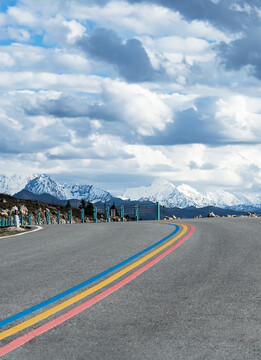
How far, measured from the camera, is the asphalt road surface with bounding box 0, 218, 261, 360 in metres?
4.14

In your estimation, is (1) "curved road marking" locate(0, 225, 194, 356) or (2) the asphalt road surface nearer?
(2) the asphalt road surface

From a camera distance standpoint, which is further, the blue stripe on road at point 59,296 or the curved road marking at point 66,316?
the blue stripe on road at point 59,296

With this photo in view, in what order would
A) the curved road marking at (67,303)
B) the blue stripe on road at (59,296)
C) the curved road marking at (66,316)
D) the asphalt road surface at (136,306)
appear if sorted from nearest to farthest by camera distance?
the asphalt road surface at (136,306) < the curved road marking at (66,316) < the curved road marking at (67,303) < the blue stripe on road at (59,296)

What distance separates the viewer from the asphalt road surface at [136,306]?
414cm

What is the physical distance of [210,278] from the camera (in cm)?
719

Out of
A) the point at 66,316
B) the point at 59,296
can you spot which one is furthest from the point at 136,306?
the point at 59,296

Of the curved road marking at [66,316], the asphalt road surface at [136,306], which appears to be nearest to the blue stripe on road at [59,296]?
the asphalt road surface at [136,306]

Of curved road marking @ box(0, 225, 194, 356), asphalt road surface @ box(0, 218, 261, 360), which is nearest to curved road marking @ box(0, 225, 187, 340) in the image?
asphalt road surface @ box(0, 218, 261, 360)

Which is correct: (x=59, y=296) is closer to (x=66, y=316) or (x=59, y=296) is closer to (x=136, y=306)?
(x=66, y=316)

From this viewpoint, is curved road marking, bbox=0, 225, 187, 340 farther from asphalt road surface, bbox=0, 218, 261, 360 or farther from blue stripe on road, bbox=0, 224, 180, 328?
blue stripe on road, bbox=0, 224, 180, 328

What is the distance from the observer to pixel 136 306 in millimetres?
5605

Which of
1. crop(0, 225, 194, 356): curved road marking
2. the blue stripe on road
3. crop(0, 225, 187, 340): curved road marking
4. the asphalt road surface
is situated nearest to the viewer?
the asphalt road surface

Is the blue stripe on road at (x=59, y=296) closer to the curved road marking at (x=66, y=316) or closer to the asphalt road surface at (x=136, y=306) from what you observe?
the asphalt road surface at (x=136, y=306)

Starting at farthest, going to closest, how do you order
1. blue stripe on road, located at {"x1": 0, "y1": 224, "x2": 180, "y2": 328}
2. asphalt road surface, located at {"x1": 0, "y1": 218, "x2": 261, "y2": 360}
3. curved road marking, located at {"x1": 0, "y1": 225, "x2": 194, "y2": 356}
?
blue stripe on road, located at {"x1": 0, "y1": 224, "x2": 180, "y2": 328}
curved road marking, located at {"x1": 0, "y1": 225, "x2": 194, "y2": 356}
asphalt road surface, located at {"x1": 0, "y1": 218, "x2": 261, "y2": 360}
